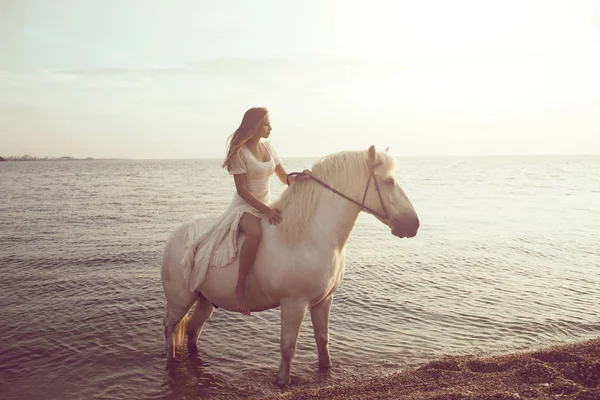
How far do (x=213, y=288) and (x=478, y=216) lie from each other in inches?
729

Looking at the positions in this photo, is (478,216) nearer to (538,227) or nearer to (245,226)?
(538,227)

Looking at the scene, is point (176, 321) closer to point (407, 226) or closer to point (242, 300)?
point (242, 300)

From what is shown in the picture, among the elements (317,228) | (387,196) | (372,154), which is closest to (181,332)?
(317,228)

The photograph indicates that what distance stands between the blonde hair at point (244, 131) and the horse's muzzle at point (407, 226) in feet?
5.80

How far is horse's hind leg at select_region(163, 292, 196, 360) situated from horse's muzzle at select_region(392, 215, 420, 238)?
2622mm

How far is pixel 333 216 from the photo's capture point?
4598 mm

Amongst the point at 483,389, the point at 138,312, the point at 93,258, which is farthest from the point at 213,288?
the point at 93,258

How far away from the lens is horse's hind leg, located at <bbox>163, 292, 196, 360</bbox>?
5.44 m

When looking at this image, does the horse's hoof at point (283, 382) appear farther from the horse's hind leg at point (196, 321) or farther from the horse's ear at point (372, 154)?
the horse's ear at point (372, 154)

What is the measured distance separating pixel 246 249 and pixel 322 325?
1.42 m

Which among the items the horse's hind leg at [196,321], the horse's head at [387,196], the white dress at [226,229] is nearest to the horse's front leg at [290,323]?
the white dress at [226,229]

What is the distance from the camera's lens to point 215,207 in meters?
24.8

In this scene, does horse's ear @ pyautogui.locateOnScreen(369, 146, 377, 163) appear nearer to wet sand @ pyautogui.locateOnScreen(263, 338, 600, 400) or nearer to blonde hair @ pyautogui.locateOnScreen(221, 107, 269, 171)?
blonde hair @ pyautogui.locateOnScreen(221, 107, 269, 171)

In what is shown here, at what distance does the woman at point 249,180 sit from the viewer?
4648mm
